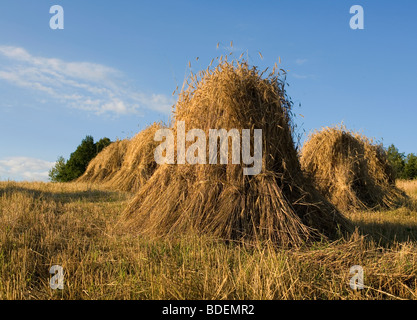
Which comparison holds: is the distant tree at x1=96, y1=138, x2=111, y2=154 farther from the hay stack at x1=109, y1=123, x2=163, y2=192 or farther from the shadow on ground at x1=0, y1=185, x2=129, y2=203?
the shadow on ground at x1=0, y1=185, x2=129, y2=203

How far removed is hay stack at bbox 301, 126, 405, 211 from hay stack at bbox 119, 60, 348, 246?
5.05m

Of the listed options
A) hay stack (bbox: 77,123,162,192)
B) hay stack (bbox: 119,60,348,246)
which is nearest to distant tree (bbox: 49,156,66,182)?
hay stack (bbox: 77,123,162,192)

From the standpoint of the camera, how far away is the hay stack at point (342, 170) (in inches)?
388

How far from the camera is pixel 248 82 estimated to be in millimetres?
4969

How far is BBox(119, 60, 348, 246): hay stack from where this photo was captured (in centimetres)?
439

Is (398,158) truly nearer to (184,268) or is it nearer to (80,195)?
(80,195)

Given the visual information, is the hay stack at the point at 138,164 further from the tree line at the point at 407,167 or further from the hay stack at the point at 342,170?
the tree line at the point at 407,167

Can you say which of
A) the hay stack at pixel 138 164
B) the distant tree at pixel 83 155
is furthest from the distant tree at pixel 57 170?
the hay stack at pixel 138 164

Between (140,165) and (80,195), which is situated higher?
(140,165)

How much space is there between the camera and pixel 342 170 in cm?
1005

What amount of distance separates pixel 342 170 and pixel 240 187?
651 centimetres

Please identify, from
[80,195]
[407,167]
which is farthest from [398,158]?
[80,195]
